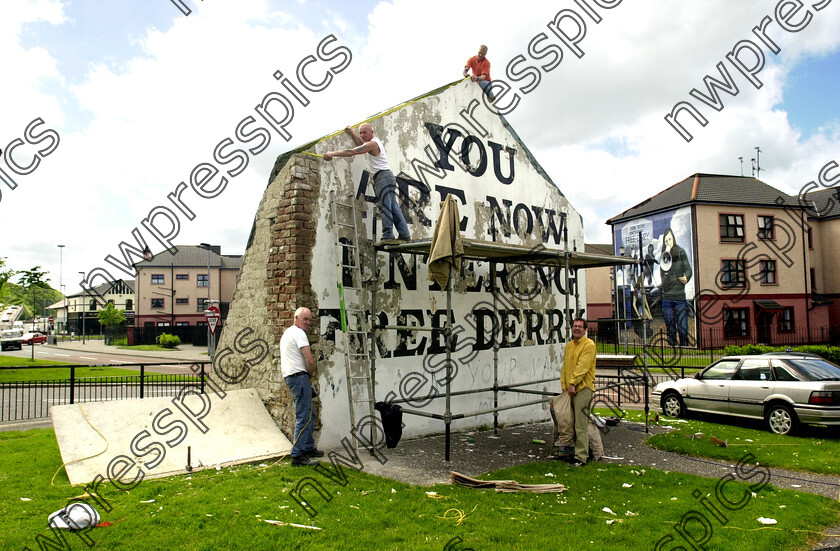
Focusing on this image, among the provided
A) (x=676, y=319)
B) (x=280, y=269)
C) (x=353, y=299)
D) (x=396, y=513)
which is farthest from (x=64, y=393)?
(x=676, y=319)

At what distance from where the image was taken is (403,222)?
852 centimetres

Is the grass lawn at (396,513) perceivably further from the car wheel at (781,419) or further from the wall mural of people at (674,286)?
the wall mural of people at (674,286)

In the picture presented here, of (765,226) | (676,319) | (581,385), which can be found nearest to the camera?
(581,385)

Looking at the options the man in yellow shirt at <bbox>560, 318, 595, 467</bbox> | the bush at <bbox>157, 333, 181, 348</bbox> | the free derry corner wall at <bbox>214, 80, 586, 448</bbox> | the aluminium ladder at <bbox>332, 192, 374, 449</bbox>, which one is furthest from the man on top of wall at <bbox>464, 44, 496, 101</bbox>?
the bush at <bbox>157, 333, 181, 348</bbox>

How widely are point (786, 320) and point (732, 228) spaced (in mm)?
6601

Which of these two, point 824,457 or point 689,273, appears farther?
point 689,273

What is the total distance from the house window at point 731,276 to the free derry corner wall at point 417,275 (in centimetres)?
2323

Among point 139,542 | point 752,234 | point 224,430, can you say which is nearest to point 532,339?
point 224,430

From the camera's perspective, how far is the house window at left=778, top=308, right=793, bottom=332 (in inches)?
1325

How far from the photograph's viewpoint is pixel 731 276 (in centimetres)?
3269

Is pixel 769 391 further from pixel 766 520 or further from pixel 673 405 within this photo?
pixel 766 520

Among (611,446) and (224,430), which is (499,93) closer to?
(611,446)

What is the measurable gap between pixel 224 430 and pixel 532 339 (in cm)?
662

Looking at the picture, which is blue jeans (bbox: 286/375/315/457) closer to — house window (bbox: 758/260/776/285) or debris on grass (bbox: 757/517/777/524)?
debris on grass (bbox: 757/517/777/524)
